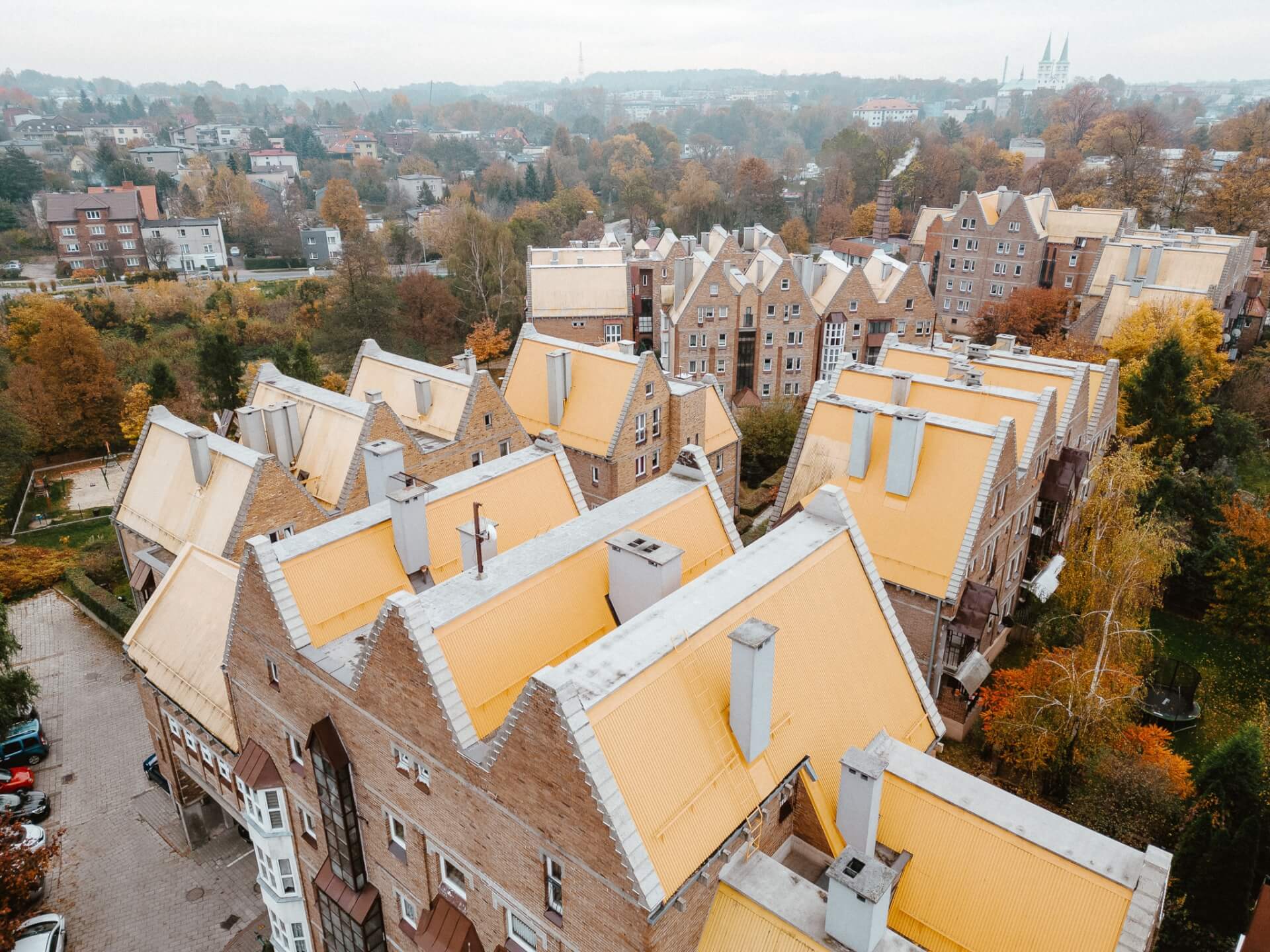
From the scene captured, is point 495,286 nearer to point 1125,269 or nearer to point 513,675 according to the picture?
point 1125,269

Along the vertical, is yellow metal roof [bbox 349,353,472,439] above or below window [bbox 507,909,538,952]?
above

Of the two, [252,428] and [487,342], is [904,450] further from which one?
[487,342]

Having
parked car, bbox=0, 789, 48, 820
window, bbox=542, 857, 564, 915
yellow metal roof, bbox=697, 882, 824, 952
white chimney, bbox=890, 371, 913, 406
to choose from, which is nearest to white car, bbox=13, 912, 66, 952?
parked car, bbox=0, 789, 48, 820

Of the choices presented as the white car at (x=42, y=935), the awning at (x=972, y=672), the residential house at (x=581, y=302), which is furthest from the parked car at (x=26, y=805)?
the residential house at (x=581, y=302)

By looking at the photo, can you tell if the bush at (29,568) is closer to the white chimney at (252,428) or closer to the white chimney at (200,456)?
the white chimney at (252,428)

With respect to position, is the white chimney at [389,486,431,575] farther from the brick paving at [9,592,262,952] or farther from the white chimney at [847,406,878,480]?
the white chimney at [847,406,878,480]

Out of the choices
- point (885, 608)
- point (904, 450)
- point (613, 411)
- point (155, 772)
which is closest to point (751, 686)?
point (885, 608)

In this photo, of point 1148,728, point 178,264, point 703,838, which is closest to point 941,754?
point 1148,728
